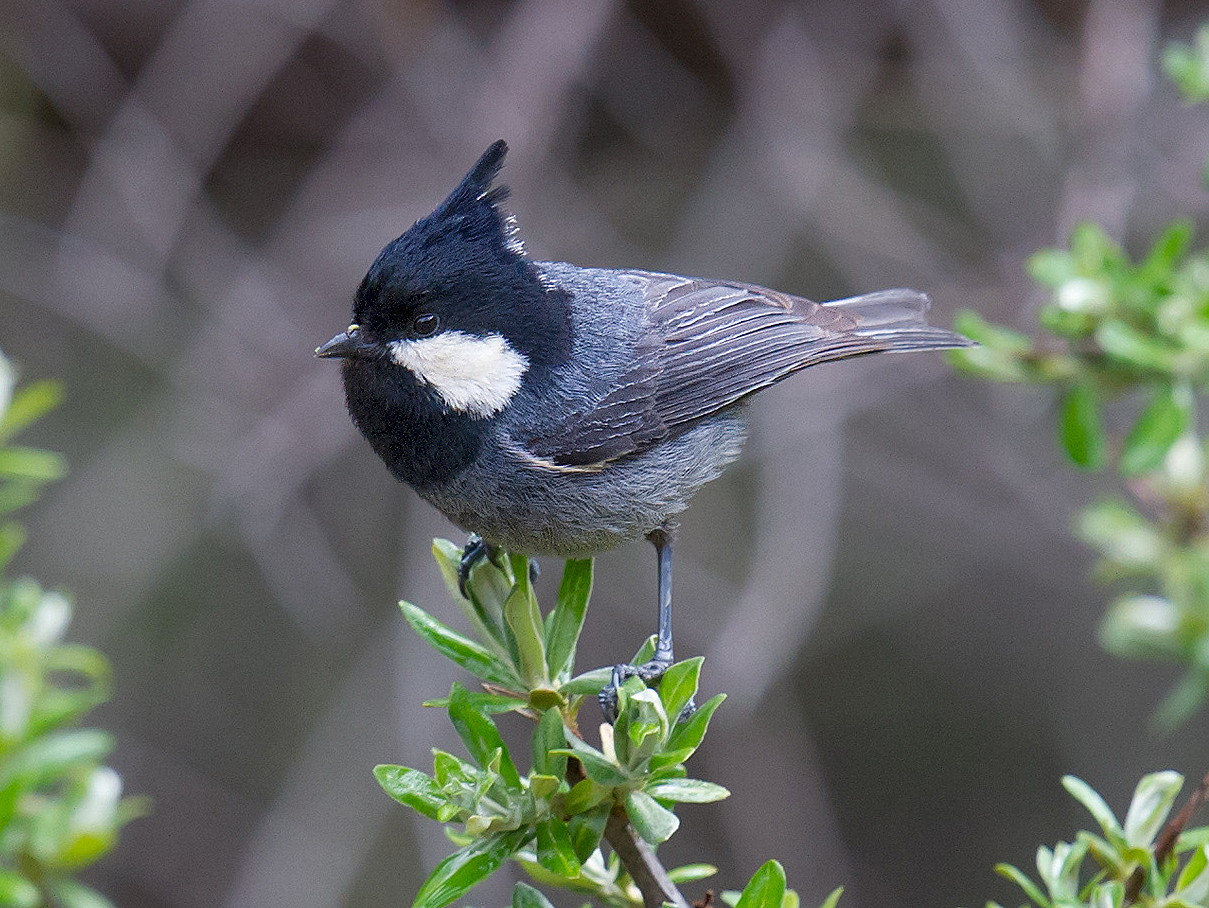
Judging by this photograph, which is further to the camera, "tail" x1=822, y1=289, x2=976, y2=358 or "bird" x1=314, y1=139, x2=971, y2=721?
"tail" x1=822, y1=289, x2=976, y2=358

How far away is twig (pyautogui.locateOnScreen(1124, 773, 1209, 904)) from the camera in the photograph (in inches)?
58.2

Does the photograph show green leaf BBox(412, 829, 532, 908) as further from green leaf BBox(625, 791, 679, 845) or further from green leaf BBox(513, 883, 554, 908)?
green leaf BBox(625, 791, 679, 845)

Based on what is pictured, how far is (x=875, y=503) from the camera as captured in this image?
5.40 meters

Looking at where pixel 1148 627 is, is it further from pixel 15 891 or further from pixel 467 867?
pixel 15 891

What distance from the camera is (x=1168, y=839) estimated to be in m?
1.54

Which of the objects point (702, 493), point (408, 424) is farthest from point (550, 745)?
point (702, 493)

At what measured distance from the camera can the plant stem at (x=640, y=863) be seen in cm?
148

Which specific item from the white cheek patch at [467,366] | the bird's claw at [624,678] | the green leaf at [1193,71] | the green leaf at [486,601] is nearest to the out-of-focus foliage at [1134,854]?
the bird's claw at [624,678]

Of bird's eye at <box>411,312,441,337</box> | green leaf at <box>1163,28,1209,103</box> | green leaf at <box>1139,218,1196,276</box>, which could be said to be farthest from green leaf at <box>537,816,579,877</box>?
green leaf at <box>1163,28,1209,103</box>

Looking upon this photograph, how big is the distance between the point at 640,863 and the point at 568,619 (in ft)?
1.35

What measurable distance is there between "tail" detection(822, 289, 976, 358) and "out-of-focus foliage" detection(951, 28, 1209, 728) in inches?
7.1

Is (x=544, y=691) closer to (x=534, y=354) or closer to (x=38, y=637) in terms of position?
(x=534, y=354)

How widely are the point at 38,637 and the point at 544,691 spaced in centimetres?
111

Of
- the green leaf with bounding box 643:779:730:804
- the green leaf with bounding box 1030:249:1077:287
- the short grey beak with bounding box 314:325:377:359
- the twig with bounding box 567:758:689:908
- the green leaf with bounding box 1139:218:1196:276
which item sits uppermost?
the green leaf with bounding box 1139:218:1196:276
